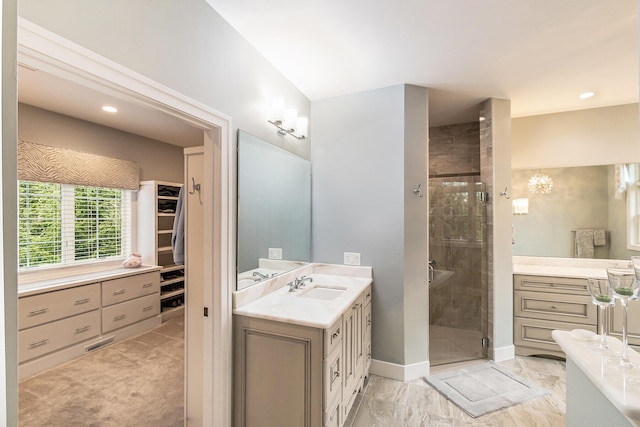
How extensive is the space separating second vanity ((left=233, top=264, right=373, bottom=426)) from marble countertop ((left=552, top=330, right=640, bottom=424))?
1075 mm

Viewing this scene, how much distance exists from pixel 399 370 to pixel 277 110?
8.31 feet

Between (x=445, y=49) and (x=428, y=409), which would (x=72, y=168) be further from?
(x=428, y=409)

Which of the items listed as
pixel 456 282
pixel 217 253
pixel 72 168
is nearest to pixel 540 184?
pixel 456 282

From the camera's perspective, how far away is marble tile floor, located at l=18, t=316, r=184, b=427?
211cm

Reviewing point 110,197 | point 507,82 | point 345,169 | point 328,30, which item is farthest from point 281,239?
point 110,197

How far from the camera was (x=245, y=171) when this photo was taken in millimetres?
1942

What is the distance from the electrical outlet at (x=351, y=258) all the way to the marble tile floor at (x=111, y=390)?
5.98ft

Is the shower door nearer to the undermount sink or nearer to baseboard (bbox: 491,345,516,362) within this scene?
baseboard (bbox: 491,345,516,362)

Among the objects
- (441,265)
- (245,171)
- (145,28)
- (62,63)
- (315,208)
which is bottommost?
(441,265)

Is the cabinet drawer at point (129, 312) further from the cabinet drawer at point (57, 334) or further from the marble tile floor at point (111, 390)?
the marble tile floor at point (111, 390)

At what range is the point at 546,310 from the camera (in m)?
2.95

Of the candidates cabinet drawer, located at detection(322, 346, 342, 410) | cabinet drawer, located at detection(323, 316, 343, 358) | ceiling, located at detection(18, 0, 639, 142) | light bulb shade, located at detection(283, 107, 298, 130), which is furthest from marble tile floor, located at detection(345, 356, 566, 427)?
ceiling, located at detection(18, 0, 639, 142)

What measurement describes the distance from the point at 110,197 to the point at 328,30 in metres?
3.67

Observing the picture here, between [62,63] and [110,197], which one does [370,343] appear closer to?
[62,63]
